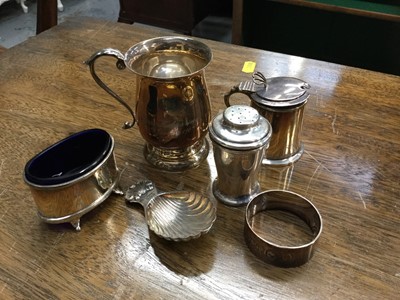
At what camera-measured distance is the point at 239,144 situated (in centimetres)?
54

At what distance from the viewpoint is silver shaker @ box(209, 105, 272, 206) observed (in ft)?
1.77

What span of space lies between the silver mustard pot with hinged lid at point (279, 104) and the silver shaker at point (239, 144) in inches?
2.3

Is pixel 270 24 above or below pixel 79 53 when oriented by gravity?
below

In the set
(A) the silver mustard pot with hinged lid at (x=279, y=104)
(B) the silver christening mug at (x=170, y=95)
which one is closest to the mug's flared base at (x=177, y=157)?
(B) the silver christening mug at (x=170, y=95)

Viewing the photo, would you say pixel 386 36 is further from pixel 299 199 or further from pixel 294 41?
pixel 299 199

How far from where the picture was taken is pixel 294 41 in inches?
75.2

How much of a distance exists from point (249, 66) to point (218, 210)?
0.43 meters

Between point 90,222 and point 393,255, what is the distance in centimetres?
40

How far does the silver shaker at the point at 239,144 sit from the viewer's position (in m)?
0.54

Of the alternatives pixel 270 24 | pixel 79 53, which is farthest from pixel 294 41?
pixel 79 53

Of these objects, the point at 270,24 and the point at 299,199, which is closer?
the point at 299,199

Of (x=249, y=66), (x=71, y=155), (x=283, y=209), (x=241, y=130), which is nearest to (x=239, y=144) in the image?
(x=241, y=130)

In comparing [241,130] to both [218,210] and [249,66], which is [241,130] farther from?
[249,66]

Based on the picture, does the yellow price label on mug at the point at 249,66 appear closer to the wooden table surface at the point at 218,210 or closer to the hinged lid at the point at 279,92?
the wooden table surface at the point at 218,210
